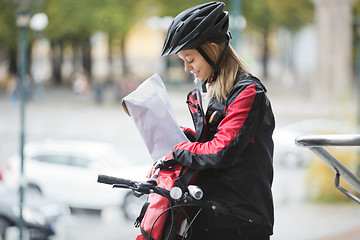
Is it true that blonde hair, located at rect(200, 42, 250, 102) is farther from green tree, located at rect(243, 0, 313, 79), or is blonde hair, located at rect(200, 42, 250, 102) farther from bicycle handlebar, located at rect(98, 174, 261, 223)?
green tree, located at rect(243, 0, 313, 79)

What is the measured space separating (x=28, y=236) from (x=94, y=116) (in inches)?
716

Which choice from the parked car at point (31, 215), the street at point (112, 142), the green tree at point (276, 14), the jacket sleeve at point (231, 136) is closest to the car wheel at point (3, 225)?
the parked car at point (31, 215)

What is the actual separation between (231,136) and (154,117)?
290 mm

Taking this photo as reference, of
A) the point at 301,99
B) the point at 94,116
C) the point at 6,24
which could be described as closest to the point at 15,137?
the point at 94,116

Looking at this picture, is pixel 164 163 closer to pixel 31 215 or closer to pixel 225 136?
pixel 225 136

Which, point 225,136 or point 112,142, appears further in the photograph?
point 112,142

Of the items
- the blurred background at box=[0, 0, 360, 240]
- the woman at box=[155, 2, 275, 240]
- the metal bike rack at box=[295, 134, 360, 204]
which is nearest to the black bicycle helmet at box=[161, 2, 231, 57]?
the woman at box=[155, 2, 275, 240]

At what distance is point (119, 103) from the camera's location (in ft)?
108

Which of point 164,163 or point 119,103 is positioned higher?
point 119,103

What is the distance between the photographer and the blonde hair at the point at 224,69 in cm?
212

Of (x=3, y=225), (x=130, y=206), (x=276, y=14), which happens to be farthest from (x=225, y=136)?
(x=276, y=14)

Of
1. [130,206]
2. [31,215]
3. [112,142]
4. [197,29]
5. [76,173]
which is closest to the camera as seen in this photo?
[197,29]

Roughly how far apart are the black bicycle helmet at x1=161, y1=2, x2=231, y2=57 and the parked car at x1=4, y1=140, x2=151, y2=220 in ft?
38.6

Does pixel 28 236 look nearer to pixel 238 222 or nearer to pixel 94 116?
pixel 238 222
